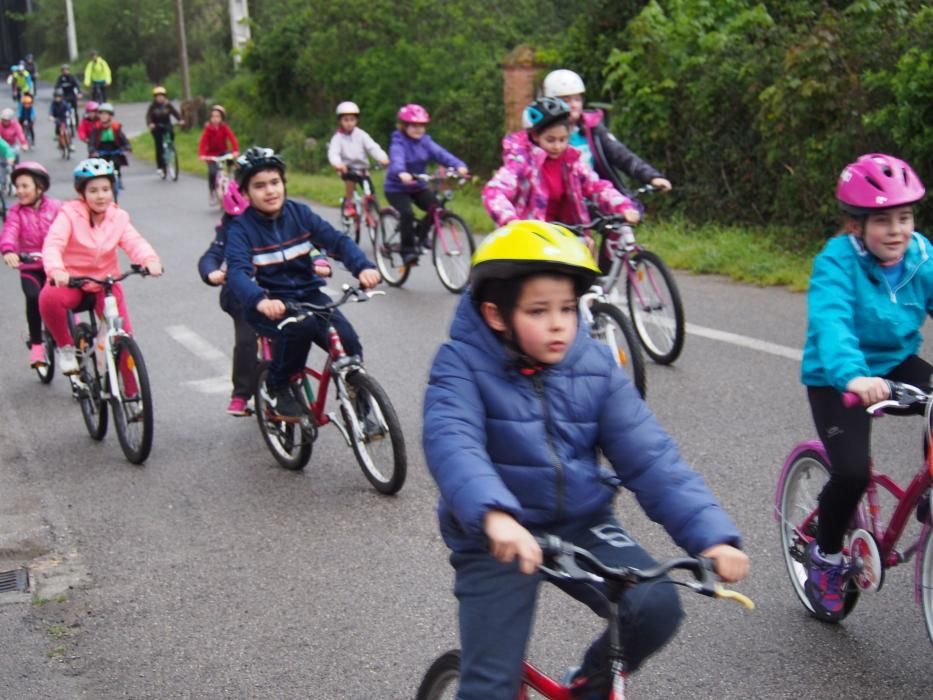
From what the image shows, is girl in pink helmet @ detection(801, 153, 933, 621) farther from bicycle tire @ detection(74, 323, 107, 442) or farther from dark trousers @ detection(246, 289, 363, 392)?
bicycle tire @ detection(74, 323, 107, 442)

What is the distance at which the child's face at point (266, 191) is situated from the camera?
23.0ft

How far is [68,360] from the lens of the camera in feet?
28.3

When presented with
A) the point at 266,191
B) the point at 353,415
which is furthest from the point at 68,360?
the point at 353,415

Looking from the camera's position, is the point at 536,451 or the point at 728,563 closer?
the point at 728,563

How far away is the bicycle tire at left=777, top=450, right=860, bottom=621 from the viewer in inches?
196

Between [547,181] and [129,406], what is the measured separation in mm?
2923

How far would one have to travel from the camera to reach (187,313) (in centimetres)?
1279

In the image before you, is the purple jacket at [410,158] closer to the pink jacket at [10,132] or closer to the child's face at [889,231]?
the child's face at [889,231]

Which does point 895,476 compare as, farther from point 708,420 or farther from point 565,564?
point 565,564

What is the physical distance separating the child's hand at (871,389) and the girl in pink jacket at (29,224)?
21.8 ft

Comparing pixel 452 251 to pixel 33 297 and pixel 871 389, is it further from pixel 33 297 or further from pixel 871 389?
pixel 871 389

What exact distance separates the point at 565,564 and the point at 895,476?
4.23 m

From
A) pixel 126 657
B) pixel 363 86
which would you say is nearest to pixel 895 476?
pixel 126 657

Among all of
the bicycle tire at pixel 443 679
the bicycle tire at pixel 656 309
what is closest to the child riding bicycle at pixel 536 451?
the bicycle tire at pixel 443 679
